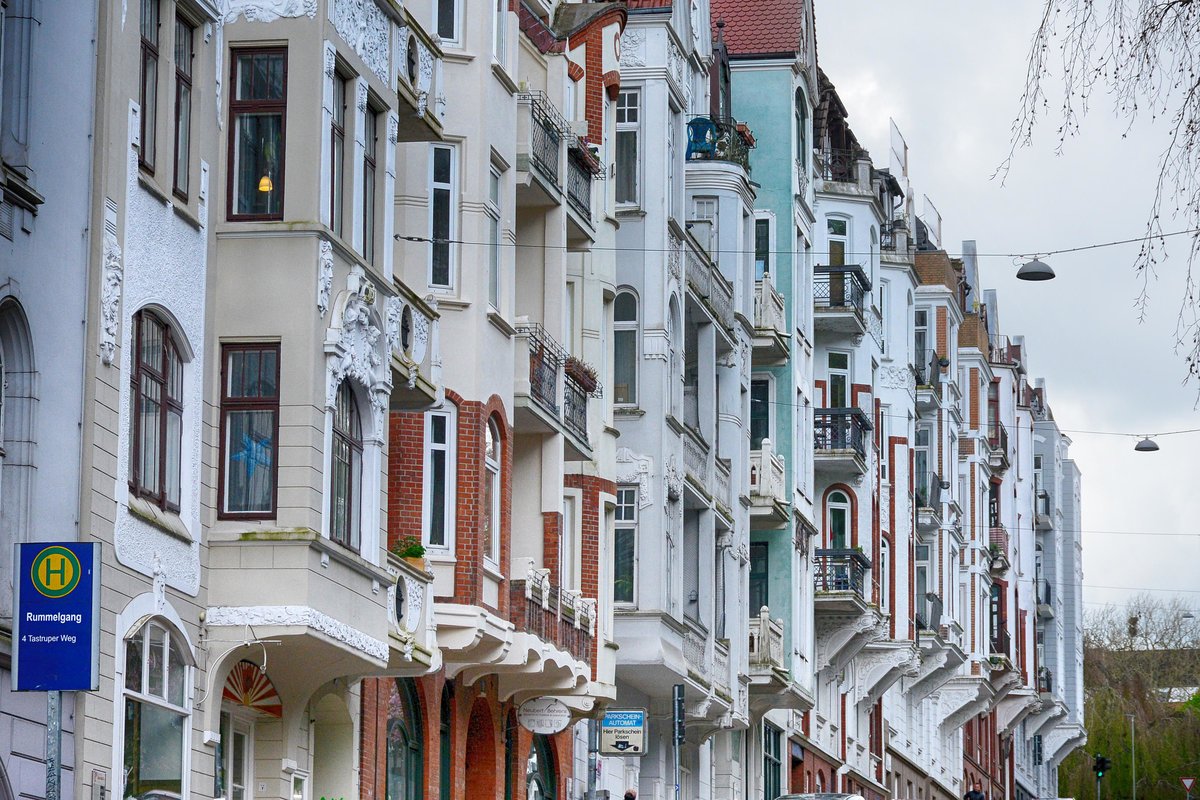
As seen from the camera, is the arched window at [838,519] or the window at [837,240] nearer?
the arched window at [838,519]

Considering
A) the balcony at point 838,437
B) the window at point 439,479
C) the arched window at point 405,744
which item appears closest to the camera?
the window at point 439,479

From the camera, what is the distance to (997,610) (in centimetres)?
9200

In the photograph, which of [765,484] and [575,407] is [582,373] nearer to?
[575,407]

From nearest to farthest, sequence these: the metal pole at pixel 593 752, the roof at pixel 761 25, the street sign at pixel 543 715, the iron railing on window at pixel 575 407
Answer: the street sign at pixel 543 715 < the iron railing on window at pixel 575 407 < the metal pole at pixel 593 752 < the roof at pixel 761 25

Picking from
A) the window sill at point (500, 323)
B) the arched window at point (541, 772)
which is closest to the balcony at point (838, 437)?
the arched window at point (541, 772)

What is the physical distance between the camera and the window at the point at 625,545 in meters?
39.5

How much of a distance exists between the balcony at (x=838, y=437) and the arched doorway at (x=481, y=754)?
25.8 m

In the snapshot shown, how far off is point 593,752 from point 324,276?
608 inches

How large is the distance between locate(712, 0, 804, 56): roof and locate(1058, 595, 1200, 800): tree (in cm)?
6612

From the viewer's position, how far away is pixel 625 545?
3956 cm

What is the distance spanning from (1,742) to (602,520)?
63.0 feet

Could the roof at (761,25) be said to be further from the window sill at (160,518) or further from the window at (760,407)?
the window sill at (160,518)

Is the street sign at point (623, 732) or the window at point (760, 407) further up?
the window at point (760, 407)

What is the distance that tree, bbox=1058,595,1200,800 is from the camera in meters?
113
